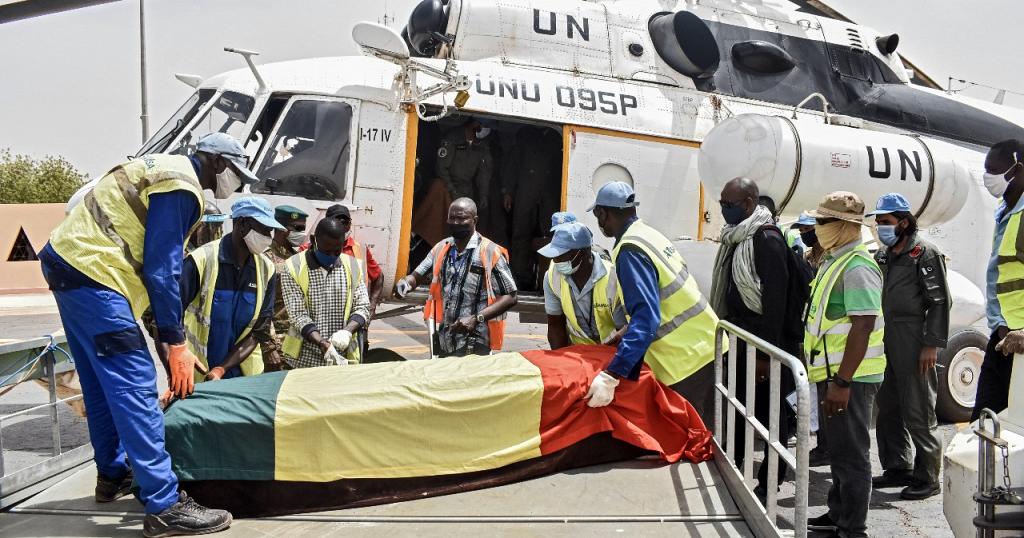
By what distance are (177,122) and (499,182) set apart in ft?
10.6

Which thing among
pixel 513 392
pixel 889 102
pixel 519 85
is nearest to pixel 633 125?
pixel 519 85

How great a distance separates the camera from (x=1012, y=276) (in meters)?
4.48

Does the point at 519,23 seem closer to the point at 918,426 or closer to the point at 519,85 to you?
the point at 519,85

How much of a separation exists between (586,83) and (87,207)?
549cm

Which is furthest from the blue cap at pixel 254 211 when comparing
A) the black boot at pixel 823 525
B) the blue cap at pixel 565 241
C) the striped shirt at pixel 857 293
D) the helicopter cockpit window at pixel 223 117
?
the black boot at pixel 823 525

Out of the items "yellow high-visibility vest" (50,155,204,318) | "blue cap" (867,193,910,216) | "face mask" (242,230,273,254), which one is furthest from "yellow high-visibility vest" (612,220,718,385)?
"yellow high-visibility vest" (50,155,204,318)

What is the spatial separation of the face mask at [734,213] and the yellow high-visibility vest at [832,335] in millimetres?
711

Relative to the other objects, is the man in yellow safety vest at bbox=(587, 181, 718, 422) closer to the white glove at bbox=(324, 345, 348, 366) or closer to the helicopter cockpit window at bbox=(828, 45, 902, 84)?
the white glove at bbox=(324, 345, 348, 366)

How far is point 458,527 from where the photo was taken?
3.25 meters

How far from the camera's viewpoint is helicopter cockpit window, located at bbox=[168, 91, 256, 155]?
277 inches

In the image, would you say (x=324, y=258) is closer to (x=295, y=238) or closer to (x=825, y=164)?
(x=295, y=238)

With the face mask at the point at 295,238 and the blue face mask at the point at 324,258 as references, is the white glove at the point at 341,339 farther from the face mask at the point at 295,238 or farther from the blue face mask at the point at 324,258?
the face mask at the point at 295,238

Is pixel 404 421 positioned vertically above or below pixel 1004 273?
below

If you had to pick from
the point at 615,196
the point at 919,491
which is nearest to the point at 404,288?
the point at 615,196
